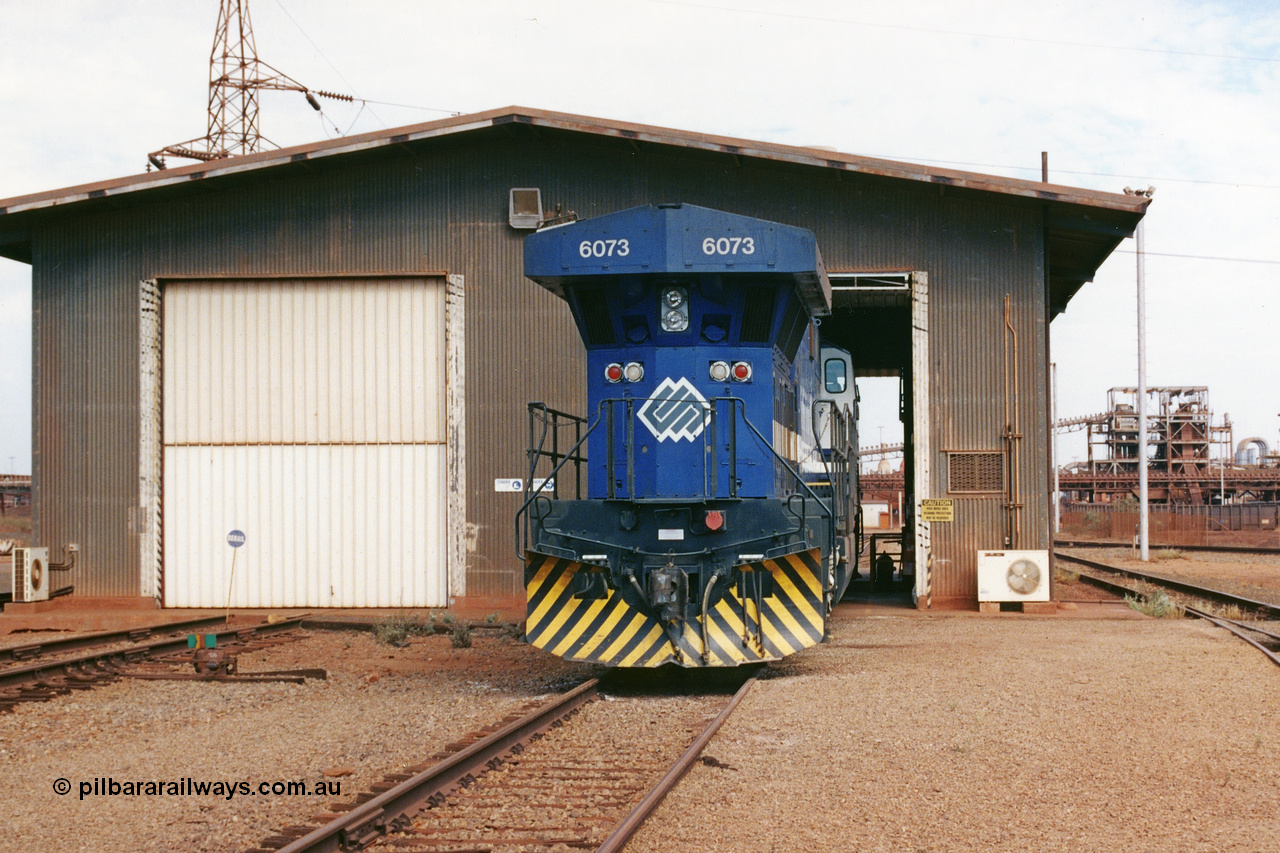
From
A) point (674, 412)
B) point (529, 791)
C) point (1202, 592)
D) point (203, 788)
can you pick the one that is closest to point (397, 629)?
point (674, 412)

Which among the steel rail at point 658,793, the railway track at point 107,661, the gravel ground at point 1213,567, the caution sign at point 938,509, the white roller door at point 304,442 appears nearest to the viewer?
the steel rail at point 658,793

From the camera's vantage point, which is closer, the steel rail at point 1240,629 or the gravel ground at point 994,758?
the gravel ground at point 994,758

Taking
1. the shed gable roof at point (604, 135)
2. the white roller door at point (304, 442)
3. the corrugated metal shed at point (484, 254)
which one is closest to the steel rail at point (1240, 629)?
the corrugated metal shed at point (484, 254)

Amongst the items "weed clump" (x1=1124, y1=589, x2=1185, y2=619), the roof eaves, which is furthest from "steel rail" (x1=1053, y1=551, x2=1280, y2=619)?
the roof eaves

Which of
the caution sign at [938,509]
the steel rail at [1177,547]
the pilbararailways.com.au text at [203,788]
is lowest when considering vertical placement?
the steel rail at [1177,547]

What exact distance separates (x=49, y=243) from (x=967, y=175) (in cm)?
1340

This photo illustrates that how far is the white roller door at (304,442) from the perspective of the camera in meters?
16.9

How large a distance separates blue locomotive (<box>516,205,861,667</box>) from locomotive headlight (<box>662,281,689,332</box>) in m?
0.01

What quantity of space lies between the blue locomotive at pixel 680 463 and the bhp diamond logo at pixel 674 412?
0.01 m

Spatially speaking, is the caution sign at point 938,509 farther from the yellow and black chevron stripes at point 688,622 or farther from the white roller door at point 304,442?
the yellow and black chevron stripes at point 688,622

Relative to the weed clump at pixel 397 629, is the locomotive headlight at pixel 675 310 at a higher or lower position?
higher

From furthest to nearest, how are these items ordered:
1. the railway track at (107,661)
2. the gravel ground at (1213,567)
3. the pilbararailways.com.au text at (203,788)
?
the gravel ground at (1213,567) < the railway track at (107,661) < the pilbararailways.com.au text at (203,788)

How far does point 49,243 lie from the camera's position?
17.4 meters

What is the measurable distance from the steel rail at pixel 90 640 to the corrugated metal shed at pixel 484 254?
8.49ft
